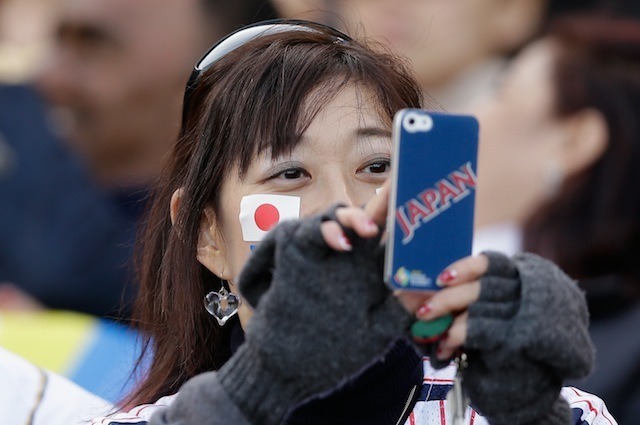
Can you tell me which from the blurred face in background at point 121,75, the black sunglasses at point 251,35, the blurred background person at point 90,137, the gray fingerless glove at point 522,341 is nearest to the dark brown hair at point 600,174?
the blurred background person at point 90,137

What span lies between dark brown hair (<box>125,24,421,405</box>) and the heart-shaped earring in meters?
0.04

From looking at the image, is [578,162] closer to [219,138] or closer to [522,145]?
[522,145]

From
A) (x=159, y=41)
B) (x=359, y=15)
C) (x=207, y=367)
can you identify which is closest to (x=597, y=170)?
(x=359, y=15)

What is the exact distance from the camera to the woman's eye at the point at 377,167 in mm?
2373

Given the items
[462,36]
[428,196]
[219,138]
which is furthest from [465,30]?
[428,196]

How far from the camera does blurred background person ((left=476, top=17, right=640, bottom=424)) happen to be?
421cm

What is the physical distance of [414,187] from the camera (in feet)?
5.84

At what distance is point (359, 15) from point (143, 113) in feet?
3.30

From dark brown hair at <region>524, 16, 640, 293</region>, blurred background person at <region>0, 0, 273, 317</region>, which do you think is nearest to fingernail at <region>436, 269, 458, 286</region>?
dark brown hair at <region>524, 16, 640, 293</region>

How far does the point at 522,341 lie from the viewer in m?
1.78

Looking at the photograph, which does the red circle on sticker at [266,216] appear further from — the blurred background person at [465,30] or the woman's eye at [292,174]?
the blurred background person at [465,30]

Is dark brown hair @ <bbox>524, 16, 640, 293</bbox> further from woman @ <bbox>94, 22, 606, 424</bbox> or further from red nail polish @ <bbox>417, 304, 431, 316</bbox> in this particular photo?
red nail polish @ <bbox>417, 304, 431, 316</bbox>

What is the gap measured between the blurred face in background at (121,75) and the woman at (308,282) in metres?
2.51

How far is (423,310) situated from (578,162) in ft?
9.18
